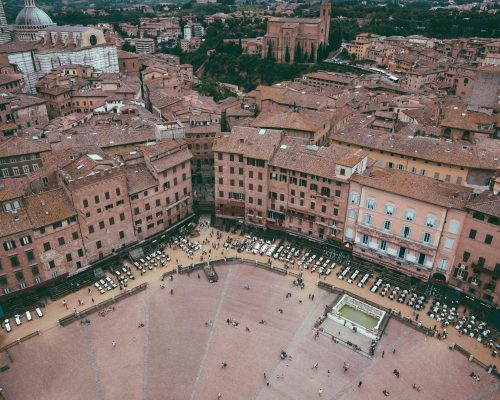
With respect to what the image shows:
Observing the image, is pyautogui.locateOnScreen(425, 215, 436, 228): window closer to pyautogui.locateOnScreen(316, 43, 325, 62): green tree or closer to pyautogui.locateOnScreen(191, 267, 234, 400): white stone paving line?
pyautogui.locateOnScreen(191, 267, 234, 400): white stone paving line

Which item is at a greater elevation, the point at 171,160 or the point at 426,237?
the point at 171,160

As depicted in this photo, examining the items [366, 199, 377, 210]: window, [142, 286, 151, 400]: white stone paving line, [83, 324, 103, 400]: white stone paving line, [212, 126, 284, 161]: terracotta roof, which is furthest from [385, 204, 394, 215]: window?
[83, 324, 103, 400]: white stone paving line

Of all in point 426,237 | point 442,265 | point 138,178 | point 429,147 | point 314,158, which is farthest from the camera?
point 429,147

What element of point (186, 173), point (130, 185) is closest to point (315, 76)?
point (186, 173)

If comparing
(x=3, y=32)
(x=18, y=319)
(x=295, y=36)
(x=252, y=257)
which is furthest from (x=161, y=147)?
(x=295, y=36)

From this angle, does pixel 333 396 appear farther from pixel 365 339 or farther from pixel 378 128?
pixel 378 128

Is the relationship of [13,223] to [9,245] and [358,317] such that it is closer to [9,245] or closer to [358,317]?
[9,245]

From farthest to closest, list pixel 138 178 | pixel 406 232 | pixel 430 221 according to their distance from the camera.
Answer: pixel 138 178 < pixel 406 232 < pixel 430 221
